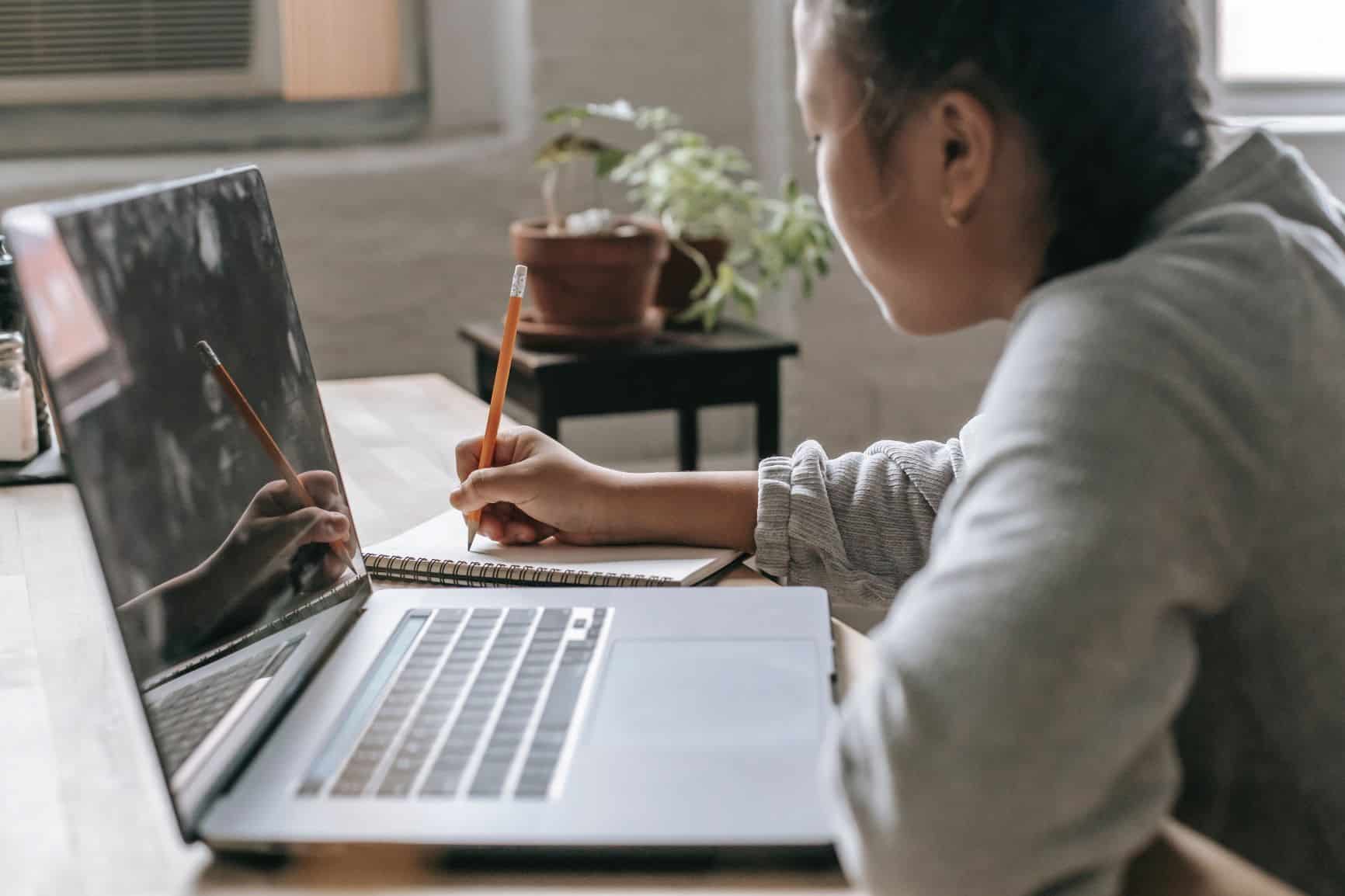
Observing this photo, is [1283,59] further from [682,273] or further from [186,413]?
[186,413]

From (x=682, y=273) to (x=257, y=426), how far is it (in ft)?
5.20

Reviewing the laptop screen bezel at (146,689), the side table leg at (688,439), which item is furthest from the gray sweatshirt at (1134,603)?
the side table leg at (688,439)

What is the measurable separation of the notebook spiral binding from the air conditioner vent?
6.57 feet

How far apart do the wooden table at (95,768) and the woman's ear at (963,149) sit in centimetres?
29

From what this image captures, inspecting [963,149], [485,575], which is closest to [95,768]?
[485,575]

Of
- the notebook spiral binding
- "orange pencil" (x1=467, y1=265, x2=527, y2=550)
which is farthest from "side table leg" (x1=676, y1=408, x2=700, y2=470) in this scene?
the notebook spiral binding

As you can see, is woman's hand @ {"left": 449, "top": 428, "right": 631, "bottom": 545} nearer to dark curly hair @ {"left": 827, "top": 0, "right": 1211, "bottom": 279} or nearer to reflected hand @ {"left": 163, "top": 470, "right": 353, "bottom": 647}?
reflected hand @ {"left": 163, "top": 470, "right": 353, "bottom": 647}

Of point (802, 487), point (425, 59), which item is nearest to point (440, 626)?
point (802, 487)

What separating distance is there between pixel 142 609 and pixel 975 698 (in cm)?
36

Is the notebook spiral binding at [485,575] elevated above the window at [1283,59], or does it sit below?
below

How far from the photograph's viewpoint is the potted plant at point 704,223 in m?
2.29

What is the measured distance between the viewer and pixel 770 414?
223cm

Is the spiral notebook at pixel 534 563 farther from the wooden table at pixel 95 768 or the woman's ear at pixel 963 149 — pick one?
the woman's ear at pixel 963 149

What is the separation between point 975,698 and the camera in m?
0.51
